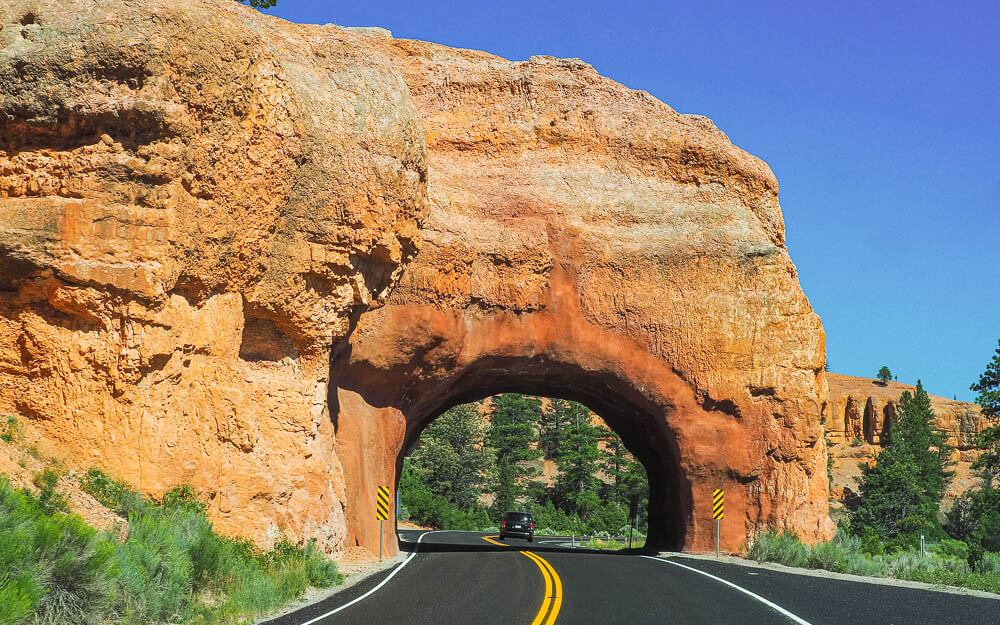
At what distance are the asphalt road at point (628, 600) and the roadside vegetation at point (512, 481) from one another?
42642mm

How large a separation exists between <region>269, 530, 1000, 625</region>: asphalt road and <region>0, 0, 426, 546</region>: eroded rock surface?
3.98 m

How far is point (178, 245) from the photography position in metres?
16.5

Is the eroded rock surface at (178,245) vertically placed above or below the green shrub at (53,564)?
above

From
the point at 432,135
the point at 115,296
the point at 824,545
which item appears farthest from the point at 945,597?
the point at 432,135

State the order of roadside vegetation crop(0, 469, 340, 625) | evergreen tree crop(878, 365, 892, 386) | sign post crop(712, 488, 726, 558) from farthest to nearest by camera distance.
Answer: evergreen tree crop(878, 365, 892, 386) < sign post crop(712, 488, 726, 558) < roadside vegetation crop(0, 469, 340, 625)

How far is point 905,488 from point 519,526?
113 ft

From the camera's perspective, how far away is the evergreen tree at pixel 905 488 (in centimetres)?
6150

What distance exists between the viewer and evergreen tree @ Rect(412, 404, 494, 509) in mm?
71500

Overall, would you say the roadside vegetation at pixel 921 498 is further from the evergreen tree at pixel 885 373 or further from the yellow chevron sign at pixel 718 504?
the evergreen tree at pixel 885 373

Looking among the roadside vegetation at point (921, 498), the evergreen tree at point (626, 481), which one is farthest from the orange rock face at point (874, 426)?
the evergreen tree at point (626, 481)

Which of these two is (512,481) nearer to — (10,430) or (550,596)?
(550,596)

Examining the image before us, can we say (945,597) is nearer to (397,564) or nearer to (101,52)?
(397,564)

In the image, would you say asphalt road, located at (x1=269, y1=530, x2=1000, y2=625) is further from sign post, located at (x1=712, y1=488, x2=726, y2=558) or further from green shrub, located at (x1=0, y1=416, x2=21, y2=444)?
sign post, located at (x1=712, y1=488, x2=726, y2=558)

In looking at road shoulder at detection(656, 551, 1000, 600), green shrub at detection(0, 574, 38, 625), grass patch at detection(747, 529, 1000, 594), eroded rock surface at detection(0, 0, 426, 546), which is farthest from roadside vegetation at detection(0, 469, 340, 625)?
grass patch at detection(747, 529, 1000, 594)
